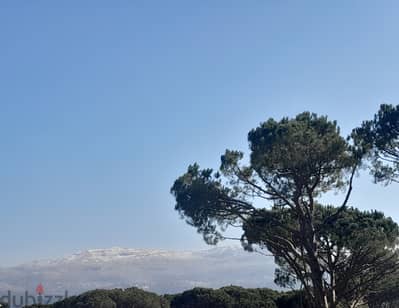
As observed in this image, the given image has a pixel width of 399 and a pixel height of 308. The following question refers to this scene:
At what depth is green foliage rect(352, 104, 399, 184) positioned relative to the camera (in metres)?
20.4

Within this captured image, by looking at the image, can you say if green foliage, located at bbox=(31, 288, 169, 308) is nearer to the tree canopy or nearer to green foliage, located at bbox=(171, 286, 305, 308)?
green foliage, located at bbox=(171, 286, 305, 308)

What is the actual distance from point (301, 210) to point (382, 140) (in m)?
3.76

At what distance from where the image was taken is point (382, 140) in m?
20.6

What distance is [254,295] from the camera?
101ft

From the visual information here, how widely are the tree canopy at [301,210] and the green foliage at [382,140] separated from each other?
1.66 feet

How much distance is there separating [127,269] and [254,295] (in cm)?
13994

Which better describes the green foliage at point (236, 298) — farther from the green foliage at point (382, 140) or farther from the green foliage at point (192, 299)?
the green foliage at point (382, 140)

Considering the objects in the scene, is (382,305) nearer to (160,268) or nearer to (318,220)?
(318,220)

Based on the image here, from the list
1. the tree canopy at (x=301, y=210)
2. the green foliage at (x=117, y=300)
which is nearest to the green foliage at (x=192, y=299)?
the green foliage at (x=117, y=300)

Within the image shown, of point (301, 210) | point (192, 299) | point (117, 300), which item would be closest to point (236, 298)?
point (192, 299)

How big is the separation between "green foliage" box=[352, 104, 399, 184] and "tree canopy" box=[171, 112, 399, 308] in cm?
51

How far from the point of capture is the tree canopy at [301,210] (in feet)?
69.7

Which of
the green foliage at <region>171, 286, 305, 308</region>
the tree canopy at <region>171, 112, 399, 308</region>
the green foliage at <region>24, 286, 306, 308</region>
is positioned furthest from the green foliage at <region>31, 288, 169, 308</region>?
the tree canopy at <region>171, 112, 399, 308</region>

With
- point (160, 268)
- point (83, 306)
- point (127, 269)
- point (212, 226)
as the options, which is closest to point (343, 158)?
point (212, 226)
